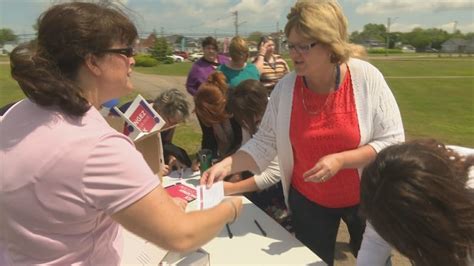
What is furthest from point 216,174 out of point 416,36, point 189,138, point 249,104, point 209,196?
point 416,36

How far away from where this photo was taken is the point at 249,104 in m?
2.40

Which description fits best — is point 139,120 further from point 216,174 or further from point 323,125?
point 323,125

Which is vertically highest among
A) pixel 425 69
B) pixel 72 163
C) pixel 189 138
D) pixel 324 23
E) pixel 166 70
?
pixel 324 23

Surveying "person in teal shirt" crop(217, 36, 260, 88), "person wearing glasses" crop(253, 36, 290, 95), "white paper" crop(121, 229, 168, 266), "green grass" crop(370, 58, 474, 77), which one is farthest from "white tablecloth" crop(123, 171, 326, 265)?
"green grass" crop(370, 58, 474, 77)

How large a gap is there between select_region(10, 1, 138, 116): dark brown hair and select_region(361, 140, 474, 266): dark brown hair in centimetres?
72

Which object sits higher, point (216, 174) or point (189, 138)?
point (216, 174)

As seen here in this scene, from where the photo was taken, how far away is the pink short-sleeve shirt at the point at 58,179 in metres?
0.87

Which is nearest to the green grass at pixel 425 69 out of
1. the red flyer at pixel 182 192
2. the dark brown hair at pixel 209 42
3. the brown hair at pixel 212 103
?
the dark brown hair at pixel 209 42

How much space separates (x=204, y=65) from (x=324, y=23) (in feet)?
12.2

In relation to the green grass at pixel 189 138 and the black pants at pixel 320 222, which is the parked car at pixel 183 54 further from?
the black pants at pixel 320 222

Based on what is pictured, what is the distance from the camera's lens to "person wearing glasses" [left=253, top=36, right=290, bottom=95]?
4891mm

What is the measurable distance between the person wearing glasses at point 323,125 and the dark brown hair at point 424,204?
2.03 feet

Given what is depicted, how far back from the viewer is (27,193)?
90cm

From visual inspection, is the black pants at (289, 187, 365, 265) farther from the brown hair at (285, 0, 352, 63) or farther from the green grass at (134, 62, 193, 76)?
the green grass at (134, 62, 193, 76)
